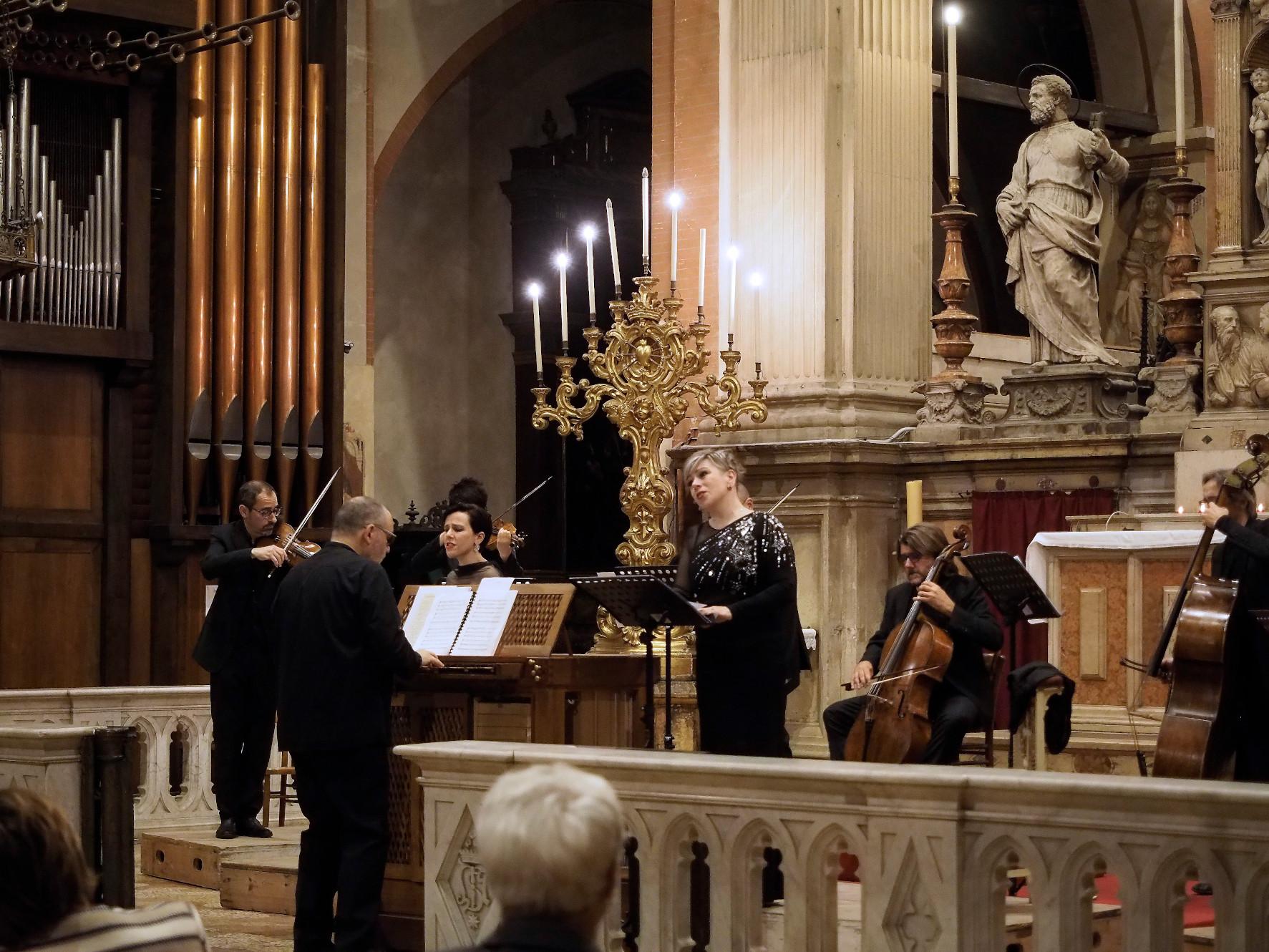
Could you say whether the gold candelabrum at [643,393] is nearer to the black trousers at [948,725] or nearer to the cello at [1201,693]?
the black trousers at [948,725]

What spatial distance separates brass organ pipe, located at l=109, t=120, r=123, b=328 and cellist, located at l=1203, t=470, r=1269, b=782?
316 inches

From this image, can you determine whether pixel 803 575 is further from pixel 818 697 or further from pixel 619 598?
pixel 619 598

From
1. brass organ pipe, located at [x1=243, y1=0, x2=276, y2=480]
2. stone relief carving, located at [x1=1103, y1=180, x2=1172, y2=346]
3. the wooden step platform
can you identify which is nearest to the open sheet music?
the wooden step platform

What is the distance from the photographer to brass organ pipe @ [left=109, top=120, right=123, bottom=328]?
12578 mm

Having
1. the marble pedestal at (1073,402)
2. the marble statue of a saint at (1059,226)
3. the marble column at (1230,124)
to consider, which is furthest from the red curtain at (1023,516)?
the marble column at (1230,124)

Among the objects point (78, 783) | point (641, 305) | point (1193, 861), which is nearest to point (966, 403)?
point (641, 305)

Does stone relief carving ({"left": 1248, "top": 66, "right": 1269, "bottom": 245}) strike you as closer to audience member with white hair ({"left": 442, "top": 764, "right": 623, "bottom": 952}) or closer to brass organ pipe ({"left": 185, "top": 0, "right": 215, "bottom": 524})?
brass organ pipe ({"left": 185, "top": 0, "right": 215, "bottom": 524})

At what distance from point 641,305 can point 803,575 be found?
122 inches

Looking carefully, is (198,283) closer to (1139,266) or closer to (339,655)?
(339,655)

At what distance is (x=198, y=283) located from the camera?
12914 mm

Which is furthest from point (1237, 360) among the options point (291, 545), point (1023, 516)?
point (291, 545)

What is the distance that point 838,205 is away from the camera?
12.1m

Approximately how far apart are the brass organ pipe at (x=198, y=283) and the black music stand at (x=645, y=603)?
6.95m

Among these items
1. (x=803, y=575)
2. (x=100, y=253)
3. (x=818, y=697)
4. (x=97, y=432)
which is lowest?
(x=818, y=697)
